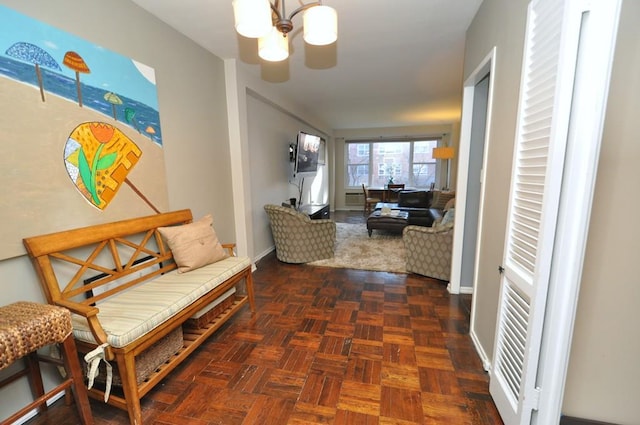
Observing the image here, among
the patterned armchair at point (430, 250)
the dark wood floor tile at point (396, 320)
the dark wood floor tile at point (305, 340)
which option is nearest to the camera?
the dark wood floor tile at point (305, 340)

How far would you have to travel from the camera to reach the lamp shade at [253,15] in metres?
1.17

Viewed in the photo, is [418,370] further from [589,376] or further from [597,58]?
[597,58]

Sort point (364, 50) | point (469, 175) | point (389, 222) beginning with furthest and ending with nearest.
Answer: point (389, 222) → point (364, 50) → point (469, 175)

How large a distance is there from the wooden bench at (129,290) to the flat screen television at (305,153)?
2701 mm

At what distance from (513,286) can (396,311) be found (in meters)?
1.34

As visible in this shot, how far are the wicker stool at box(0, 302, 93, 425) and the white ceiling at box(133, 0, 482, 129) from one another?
213 cm

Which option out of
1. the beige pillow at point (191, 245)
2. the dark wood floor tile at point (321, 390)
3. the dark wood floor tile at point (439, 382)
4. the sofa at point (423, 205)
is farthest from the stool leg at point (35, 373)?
the sofa at point (423, 205)

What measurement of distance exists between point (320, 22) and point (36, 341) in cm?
184

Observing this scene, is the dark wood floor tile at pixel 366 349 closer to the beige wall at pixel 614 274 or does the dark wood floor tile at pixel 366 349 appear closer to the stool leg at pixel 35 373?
the beige wall at pixel 614 274

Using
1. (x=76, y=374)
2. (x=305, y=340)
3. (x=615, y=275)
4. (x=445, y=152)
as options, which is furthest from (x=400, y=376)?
(x=445, y=152)

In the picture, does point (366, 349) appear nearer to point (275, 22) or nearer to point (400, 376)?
point (400, 376)

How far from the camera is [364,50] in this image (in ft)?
9.23

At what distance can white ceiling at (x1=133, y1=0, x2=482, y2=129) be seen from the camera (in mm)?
2088

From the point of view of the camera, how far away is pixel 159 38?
2230 millimetres
